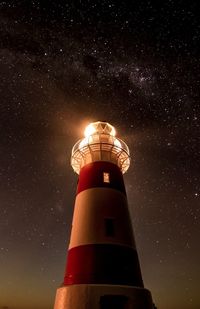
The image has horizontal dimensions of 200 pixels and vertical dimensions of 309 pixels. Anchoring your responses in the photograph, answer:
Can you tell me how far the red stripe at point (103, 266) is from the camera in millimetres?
7711

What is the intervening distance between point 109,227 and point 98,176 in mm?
2335

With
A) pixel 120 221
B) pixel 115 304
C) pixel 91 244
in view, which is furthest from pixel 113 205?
pixel 115 304

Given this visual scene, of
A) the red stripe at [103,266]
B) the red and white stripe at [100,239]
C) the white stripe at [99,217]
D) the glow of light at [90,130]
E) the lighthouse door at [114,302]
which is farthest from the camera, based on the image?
the glow of light at [90,130]

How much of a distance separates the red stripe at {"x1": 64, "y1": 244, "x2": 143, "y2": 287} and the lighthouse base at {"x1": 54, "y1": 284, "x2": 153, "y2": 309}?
14.7 inches

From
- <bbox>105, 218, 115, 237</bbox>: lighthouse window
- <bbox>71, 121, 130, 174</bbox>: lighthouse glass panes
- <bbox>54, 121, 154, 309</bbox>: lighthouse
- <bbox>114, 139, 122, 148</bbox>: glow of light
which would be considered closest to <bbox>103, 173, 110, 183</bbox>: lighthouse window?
<bbox>54, 121, 154, 309</bbox>: lighthouse

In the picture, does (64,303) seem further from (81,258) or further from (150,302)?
(150,302)

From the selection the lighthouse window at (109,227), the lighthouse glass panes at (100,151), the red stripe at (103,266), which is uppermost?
the lighthouse glass panes at (100,151)

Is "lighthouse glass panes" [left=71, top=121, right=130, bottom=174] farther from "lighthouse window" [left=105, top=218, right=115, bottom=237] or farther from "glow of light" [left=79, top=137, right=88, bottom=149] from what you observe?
"lighthouse window" [left=105, top=218, right=115, bottom=237]

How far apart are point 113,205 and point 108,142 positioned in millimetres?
3763

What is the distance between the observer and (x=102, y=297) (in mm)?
7129

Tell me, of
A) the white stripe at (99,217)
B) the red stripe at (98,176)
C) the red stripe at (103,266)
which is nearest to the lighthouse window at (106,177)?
the red stripe at (98,176)

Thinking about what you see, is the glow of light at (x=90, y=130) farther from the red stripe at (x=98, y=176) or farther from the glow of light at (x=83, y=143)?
the red stripe at (x=98, y=176)

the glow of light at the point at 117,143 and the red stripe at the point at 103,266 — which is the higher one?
the glow of light at the point at 117,143

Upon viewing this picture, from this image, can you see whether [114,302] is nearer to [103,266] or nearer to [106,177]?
[103,266]
